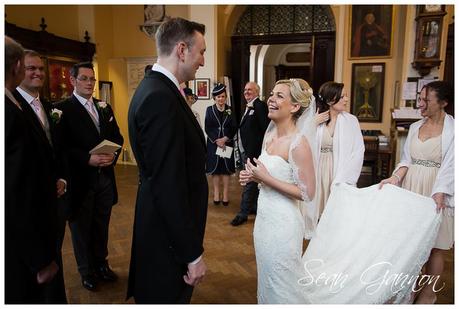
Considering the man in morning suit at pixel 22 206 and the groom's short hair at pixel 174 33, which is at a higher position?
the groom's short hair at pixel 174 33

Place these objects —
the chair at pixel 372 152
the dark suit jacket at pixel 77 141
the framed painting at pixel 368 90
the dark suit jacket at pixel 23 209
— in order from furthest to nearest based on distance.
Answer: the framed painting at pixel 368 90 < the chair at pixel 372 152 < the dark suit jacket at pixel 77 141 < the dark suit jacket at pixel 23 209

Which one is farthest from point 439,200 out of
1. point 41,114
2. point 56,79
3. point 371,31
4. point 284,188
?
point 56,79

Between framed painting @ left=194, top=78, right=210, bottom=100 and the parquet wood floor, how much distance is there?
123 inches

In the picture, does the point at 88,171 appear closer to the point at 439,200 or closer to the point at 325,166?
the point at 325,166

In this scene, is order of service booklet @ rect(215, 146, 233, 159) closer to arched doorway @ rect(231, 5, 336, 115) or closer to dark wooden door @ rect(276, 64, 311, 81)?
arched doorway @ rect(231, 5, 336, 115)

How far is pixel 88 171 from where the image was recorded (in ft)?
8.47

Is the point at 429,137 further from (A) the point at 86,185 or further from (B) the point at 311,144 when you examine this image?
(A) the point at 86,185

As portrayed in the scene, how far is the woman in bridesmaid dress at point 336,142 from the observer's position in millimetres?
3240

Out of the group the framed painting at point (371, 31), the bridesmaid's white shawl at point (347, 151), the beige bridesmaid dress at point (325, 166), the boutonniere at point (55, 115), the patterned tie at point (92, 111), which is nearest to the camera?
the boutonniere at point (55, 115)

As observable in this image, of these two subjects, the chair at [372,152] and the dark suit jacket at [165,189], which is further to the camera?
the chair at [372,152]

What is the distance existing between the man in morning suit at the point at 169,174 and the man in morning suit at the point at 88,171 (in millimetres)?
1182

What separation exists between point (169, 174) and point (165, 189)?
0.06m

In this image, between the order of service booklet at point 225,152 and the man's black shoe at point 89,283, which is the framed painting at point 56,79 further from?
the man's black shoe at point 89,283

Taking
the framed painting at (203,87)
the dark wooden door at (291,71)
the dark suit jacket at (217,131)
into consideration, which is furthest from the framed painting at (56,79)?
the dark wooden door at (291,71)
